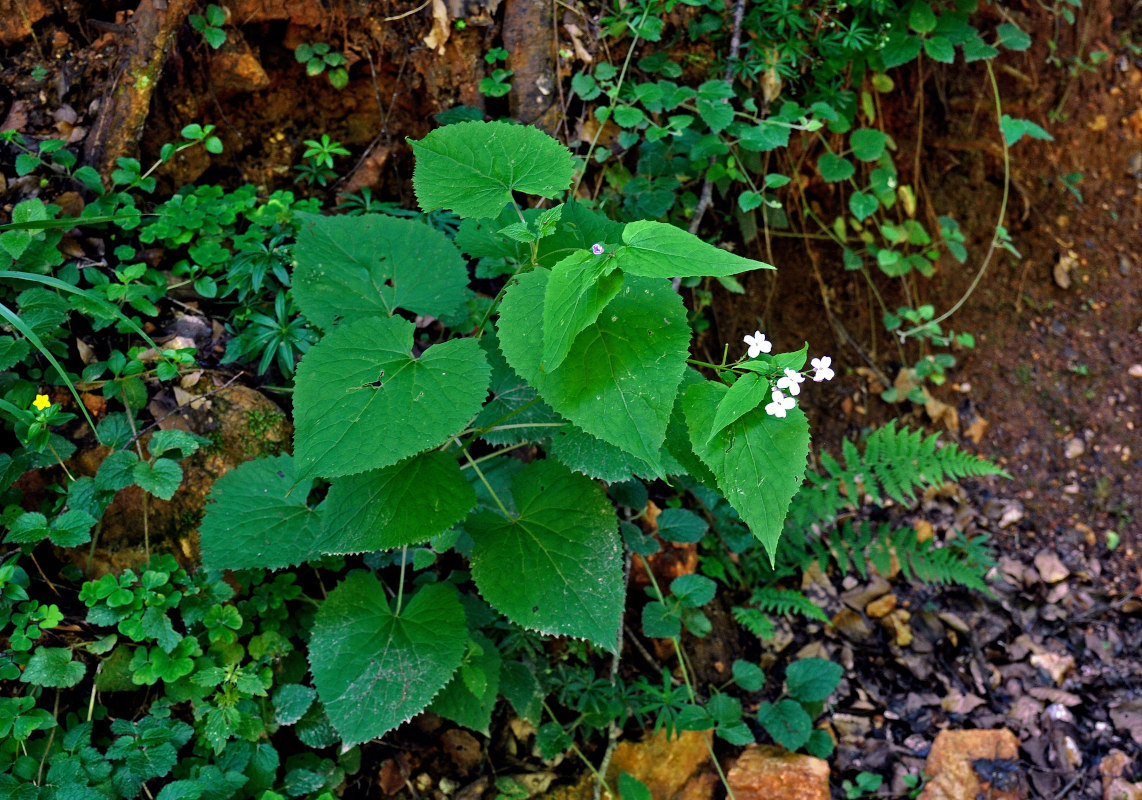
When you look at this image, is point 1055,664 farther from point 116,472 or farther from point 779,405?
point 116,472

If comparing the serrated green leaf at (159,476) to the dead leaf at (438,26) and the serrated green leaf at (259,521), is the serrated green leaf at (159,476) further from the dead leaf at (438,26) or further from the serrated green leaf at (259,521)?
the dead leaf at (438,26)

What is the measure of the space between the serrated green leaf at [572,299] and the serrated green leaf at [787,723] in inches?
62.9

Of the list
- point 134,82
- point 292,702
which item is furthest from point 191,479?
point 134,82

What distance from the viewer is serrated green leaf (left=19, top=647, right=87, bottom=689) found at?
159cm

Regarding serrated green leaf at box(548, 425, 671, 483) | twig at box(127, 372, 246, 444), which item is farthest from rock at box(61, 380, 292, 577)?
serrated green leaf at box(548, 425, 671, 483)

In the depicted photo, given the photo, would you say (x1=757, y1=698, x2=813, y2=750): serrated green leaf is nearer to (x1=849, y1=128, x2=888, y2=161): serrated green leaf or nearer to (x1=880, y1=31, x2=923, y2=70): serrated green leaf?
(x1=849, y1=128, x2=888, y2=161): serrated green leaf

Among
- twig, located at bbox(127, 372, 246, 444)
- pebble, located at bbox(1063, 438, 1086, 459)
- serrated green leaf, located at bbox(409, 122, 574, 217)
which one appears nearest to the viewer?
serrated green leaf, located at bbox(409, 122, 574, 217)

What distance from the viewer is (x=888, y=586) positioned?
3010mm

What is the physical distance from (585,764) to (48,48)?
2697 mm

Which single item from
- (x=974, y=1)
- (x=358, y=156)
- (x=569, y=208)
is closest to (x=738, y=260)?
(x=569, y=208)

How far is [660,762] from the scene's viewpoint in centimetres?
224

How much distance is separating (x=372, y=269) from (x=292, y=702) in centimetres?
105

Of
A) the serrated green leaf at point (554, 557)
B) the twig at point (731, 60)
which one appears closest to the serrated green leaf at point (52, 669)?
the serrated green leaf at point (554, 557)

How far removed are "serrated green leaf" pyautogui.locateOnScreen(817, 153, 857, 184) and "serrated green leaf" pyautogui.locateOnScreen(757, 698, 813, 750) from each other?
194 centimetres
